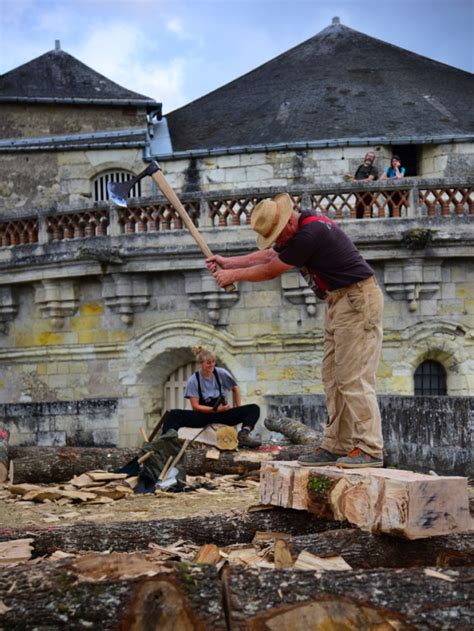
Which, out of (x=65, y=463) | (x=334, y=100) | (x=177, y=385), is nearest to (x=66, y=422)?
(x=65, y=463)

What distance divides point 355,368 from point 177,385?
11.0 meters

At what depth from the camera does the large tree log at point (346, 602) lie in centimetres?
482

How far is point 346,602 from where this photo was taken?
4.87 m

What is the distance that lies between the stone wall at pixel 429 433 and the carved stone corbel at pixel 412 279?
12.3 ft

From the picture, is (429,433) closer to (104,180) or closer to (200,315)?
(200,315)

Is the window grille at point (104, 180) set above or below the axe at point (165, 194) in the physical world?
above

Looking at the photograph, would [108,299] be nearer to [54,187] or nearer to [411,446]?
[54,187]

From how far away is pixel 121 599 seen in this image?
4.84 metres

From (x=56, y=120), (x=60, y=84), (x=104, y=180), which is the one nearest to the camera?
(x=104, y=180)

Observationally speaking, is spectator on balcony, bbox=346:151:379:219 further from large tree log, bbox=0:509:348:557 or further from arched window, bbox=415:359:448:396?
large tree log, bbox=0:509:348:557

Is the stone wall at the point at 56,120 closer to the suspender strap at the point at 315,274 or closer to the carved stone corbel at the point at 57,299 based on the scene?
the carved stone corbel at the point at 57,299

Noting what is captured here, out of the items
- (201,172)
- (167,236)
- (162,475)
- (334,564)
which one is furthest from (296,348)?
(334,564)

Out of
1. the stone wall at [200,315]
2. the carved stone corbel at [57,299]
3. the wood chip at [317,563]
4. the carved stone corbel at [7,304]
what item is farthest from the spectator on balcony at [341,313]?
the carved stone corbel at [7,304]

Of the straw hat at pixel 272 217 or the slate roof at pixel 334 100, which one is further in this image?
the slate roof at pixel 334 100
